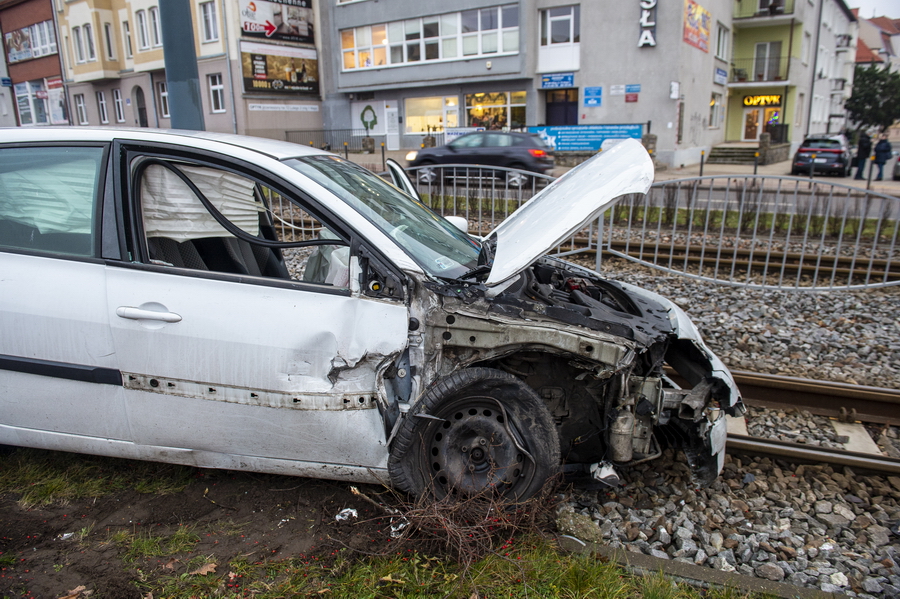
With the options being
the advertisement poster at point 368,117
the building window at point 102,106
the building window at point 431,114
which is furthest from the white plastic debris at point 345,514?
the building window at point 102,106

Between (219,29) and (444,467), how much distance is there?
35.0m

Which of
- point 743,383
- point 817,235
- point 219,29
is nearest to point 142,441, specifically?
point 743,383

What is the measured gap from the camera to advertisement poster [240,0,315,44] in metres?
32.2

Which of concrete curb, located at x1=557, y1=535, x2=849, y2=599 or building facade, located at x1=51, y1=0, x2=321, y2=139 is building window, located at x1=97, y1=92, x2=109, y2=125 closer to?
building facade, located at x1=51, y1=0, x2=321, y2=139

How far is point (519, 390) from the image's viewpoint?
3.03m

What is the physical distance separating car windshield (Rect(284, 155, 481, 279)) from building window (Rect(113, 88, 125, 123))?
42746 millimetres

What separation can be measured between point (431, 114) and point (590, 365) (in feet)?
106

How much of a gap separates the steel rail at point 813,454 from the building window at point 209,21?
35574 mm

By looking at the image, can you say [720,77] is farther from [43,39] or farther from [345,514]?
[43,39]

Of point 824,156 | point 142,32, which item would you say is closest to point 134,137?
point 824,156

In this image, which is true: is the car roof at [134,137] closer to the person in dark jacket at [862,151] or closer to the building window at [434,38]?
the person in dark jacket at [862,151]

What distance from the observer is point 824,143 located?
24156 millimetres

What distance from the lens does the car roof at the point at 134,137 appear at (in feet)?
10.1

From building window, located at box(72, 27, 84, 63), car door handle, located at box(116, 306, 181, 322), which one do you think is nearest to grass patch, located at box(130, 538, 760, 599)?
car door handle, located at box(116, 306, 181, 322)
